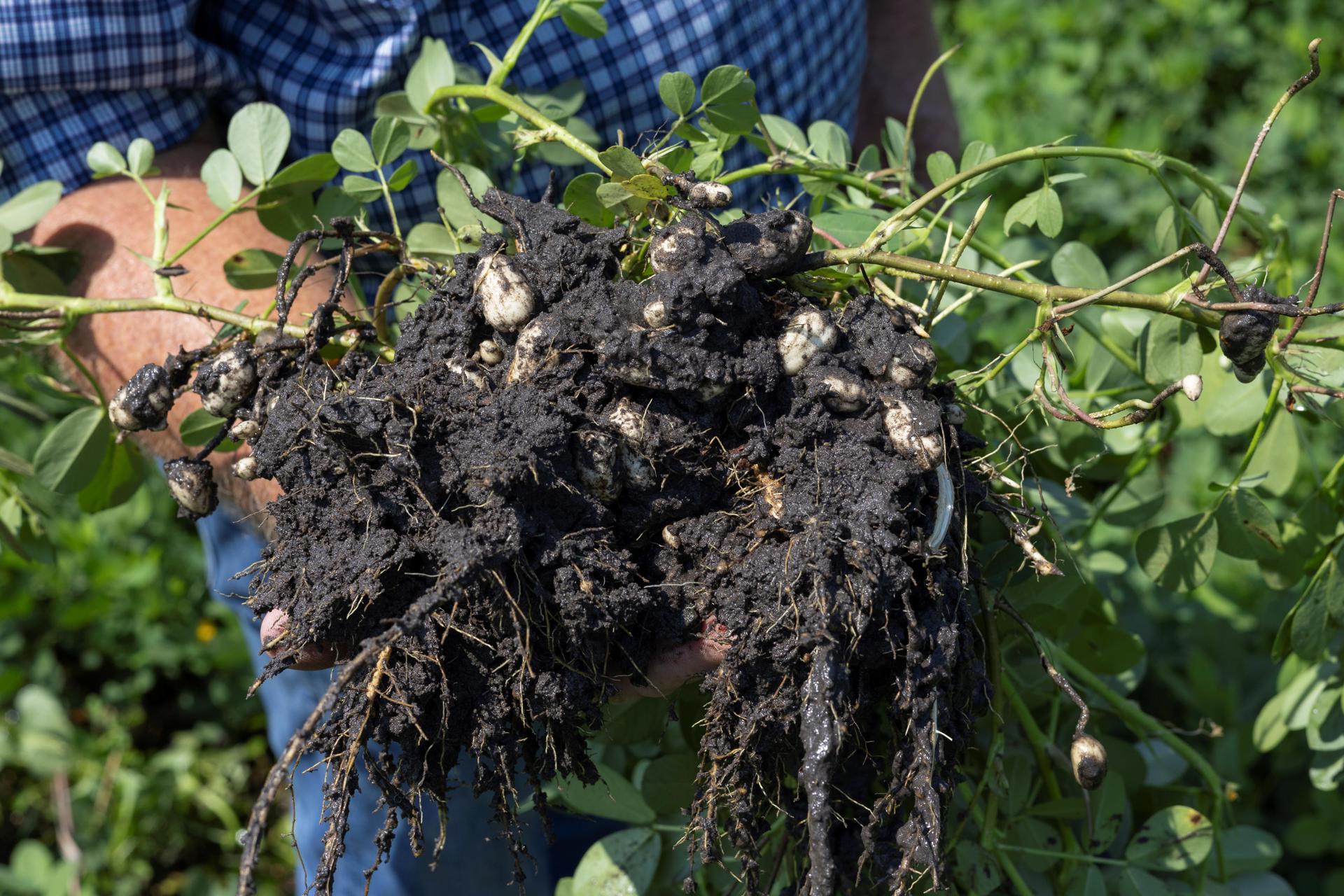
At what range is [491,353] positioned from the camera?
2.96 ft

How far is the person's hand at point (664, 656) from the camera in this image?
88cm

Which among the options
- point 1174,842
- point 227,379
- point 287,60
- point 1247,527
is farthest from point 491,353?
point 1174,842

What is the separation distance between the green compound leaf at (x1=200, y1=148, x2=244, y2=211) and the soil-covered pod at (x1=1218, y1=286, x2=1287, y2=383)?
3.11 feet

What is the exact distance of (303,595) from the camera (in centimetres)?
85

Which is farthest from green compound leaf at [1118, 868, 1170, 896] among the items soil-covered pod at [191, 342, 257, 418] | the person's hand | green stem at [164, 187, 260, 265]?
green stem at [164, 187, 260, 265]

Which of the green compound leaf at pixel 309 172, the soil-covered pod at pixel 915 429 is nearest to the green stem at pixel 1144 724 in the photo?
the soil-covered pod at pixel 915 429

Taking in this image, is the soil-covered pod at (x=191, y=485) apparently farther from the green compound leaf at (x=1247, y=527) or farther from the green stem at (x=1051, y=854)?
the green compound leaf at (x=1247, y=527)

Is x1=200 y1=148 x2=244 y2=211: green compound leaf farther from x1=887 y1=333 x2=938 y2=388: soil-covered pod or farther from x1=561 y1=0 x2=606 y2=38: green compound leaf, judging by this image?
x1=887 y1=333 x2=938 y2=388: soil-covered pod

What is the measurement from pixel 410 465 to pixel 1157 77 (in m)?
3.98

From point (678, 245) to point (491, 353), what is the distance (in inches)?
7.4

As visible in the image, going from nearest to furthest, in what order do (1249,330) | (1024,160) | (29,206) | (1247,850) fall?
(1249,330)
(1024,160)
(29,206)
(1247,850)

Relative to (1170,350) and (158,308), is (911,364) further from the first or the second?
(158,308)

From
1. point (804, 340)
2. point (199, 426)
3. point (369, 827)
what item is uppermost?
point (804, 340)

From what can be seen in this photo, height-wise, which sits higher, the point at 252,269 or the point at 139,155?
the point at 139,155
